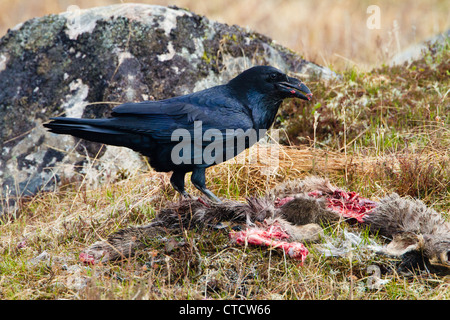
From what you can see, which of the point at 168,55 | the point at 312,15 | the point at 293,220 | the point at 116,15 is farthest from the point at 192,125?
the point at 312,15

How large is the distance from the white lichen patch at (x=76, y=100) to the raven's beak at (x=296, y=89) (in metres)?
2.16

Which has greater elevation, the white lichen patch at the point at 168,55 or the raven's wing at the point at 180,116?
the white lichen patch at the point at 168,55

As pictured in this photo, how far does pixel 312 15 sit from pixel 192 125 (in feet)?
24.3

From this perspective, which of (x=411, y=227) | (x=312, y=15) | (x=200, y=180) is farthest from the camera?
(x=312, y=15)

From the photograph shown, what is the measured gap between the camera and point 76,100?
Result: 5.34 m

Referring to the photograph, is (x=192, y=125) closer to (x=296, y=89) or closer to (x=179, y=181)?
(x=179, y=181)

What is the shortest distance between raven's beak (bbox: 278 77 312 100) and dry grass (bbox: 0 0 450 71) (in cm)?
480

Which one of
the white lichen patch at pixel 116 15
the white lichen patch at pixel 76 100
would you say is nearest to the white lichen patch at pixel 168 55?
the white lichen patch at pixel 116 15

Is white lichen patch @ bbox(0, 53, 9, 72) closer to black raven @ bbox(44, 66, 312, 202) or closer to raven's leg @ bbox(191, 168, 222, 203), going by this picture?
black raven @ bbox(44, 66, 312, 202)

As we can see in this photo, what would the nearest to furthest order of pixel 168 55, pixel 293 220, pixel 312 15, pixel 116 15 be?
pixel 293 220 → pixel 168 55 → pixel 116 15 → pixel 312 15

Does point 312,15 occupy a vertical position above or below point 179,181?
above

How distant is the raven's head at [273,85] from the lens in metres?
4.04

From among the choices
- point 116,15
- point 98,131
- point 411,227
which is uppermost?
point 116,15

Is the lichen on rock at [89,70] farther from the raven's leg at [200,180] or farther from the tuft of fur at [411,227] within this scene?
the tuft of fur at [411,227]
